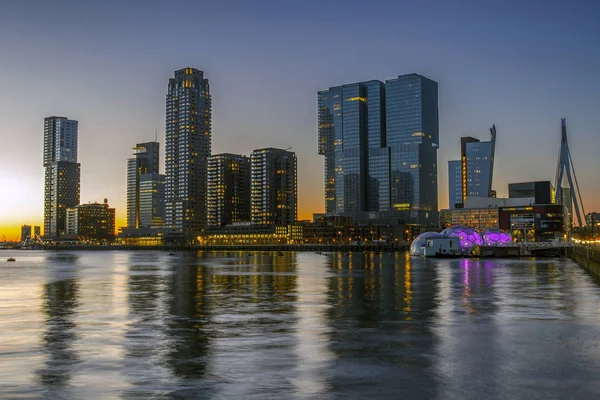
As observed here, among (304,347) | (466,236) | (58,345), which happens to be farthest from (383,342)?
(466,236)

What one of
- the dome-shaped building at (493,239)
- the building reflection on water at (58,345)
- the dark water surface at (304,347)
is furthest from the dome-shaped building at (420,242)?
the building reflection on water at (58,345)

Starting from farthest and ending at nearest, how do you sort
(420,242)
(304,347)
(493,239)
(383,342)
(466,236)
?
(493,239) < (466,236) < (420,242) < (383,342) < (304,347)

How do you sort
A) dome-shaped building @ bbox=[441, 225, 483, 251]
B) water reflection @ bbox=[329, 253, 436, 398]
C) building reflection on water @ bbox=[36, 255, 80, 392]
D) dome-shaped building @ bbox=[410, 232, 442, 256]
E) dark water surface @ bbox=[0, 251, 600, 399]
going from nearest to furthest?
dark water surface @ bbox=[0, 251, 600, 399] < water reflection @ bbox=[329, 253, 436, 398] < building reflection on water @ bbox=[36, 255, 80, 392] < dome-shaped building @ bbox=[410, 232, 442, 256] < dome-shaped building @ bbox=[441, 225, 483, 251]

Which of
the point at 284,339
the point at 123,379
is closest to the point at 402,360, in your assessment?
the point at 284,339

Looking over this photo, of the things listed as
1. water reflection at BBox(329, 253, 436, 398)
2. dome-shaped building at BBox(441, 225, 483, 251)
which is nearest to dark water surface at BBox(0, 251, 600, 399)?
water reflection at BBox(329, 253, 436, 398)

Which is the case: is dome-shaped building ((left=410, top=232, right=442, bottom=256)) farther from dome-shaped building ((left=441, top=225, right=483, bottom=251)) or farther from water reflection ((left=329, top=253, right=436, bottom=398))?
water reflection ((left=329, top=253, right=436, bottom=398))

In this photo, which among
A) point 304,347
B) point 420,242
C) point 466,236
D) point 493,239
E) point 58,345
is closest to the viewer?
point 304,347

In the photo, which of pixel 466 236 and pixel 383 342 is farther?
pixel 466 236

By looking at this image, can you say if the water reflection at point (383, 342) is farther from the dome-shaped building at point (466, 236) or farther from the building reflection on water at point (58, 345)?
the dome-shaped building at point (466, 236)

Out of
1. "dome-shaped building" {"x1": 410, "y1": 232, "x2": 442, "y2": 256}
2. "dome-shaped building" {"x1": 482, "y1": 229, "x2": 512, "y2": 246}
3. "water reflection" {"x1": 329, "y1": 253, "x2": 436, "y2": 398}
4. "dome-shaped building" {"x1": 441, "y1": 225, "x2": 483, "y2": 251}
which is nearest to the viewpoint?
"water reflection" {"x1": 329, "y1": 253, "x2": 436, "y2": 398}

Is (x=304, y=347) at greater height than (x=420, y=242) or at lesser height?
lesser

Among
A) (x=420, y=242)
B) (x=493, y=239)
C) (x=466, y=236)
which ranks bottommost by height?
(x=420, y=242)

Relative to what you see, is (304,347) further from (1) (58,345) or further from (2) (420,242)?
(2) (420,242)

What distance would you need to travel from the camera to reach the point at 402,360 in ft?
72.9
